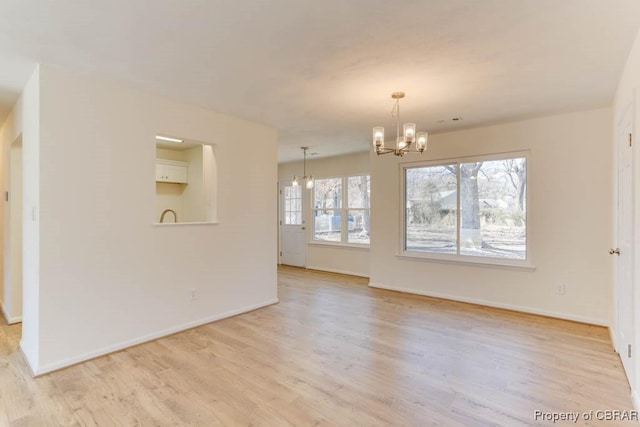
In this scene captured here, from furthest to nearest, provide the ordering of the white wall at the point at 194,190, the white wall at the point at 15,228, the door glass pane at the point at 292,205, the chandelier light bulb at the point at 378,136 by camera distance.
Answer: the door glass pane at the point at 292,205 < the white wall at the point at 194,190 < the white wall at the point at 15,228 < the chandelier light bulb at the point at 378,136

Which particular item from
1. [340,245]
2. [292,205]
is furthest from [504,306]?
[292,205]

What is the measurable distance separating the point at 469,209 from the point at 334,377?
3.27m

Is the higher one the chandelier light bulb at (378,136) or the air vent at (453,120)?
the air vent at (453,120)

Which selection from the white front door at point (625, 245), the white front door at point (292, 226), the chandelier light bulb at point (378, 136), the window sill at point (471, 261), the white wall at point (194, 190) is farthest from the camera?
the white front door at point (292, 226)

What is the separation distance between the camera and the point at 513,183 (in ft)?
14.2

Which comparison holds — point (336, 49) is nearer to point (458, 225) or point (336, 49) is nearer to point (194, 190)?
point (458, 225)

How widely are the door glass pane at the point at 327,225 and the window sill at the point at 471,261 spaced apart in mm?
1991

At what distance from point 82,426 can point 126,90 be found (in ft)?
8.94

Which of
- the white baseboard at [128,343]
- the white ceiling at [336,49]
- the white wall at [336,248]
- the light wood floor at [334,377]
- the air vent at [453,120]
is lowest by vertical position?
the light wood floor at [334,377]

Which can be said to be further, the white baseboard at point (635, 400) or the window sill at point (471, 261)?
the window sill at point (471, 261)

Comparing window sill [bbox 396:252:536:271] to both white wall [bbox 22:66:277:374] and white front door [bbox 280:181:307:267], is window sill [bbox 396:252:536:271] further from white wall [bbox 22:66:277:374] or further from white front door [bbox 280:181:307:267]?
white front door [bbox 280:181:307:267]

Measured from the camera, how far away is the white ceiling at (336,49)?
1.91m

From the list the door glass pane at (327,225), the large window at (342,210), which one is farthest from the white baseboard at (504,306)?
the door glass pane at (327,225)

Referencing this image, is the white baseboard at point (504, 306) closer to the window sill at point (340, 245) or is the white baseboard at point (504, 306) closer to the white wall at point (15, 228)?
the window sill at point (340, 245)
